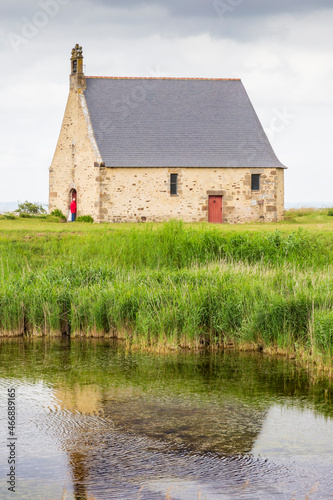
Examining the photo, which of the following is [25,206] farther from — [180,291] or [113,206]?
[180,291]

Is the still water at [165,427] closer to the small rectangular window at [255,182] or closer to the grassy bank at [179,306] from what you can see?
the grassy bank at [179,306]

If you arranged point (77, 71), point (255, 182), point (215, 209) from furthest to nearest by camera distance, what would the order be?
point (77, 71) < point (255, 182) < point (215, 209)

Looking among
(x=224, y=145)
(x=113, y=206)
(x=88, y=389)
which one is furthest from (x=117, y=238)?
(x=224, y=145)

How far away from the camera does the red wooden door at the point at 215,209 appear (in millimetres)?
35531

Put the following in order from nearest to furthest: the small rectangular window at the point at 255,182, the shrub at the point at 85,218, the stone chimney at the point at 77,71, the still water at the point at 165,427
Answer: the still water at the point at 165,427
the shrub at the point at 85,218
the small rectangular window at the point at 255,182
the stone chimney at the point at 77,71

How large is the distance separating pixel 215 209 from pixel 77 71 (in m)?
11.2

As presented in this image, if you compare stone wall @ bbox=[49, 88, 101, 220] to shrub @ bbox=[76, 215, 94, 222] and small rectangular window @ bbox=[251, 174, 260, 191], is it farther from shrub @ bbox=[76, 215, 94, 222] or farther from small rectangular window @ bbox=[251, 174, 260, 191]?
small rectangular window @ bbox=[251, 174, 260, 191]

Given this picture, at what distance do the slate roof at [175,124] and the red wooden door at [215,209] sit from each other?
6.10 ft

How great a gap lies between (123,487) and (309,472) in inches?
75.9

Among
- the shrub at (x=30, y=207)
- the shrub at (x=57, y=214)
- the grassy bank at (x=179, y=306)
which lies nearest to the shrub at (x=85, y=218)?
the shrub at (x=57, y=214)

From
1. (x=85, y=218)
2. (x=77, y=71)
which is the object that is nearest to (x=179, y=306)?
(x=85, y=218)

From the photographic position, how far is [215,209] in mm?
35594

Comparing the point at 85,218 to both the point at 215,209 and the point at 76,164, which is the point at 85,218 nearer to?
the point at 76,164

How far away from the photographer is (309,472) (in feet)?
21.9
